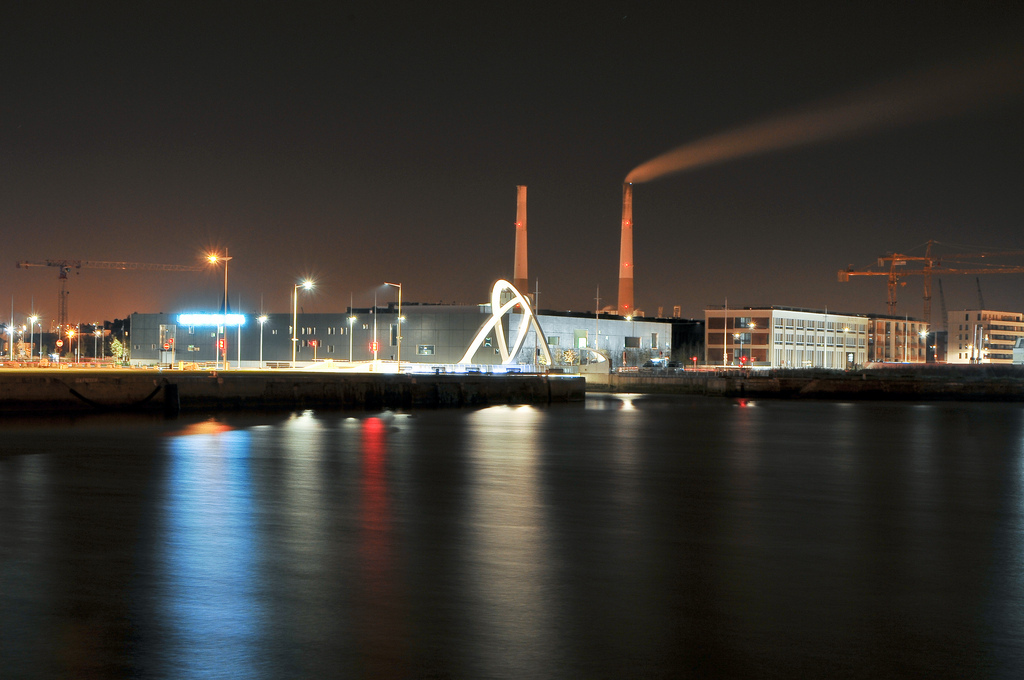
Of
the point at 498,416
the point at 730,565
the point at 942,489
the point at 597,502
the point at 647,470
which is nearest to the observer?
the point at 730,565

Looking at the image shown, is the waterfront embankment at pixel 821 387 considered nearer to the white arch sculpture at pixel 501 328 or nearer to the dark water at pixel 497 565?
the white arch sculpture at pixel 501 328

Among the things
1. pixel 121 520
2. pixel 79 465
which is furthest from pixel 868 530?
pixel 79 465

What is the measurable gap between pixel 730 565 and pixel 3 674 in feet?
35.0

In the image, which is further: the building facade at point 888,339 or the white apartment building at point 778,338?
the building facade at point 888,339

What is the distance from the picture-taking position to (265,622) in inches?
463

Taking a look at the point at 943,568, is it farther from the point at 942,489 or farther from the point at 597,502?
the point at 942,489

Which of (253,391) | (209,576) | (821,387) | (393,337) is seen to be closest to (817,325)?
(821,387)

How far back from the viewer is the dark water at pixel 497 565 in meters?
10.7

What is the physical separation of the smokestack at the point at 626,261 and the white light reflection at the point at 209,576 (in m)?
114

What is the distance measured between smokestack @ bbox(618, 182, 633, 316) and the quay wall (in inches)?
2414

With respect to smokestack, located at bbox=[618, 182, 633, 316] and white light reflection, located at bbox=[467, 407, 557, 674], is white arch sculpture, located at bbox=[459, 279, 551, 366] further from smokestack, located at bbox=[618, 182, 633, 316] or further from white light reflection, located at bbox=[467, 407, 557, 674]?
white light reflection, located at bbox=[467, 407, 557, 674]

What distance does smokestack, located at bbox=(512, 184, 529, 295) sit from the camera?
137500mm

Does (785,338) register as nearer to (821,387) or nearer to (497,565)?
(821,387)

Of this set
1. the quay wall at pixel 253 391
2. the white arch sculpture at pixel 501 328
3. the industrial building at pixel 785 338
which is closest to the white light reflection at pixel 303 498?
the quay wall at pixel 253 391
